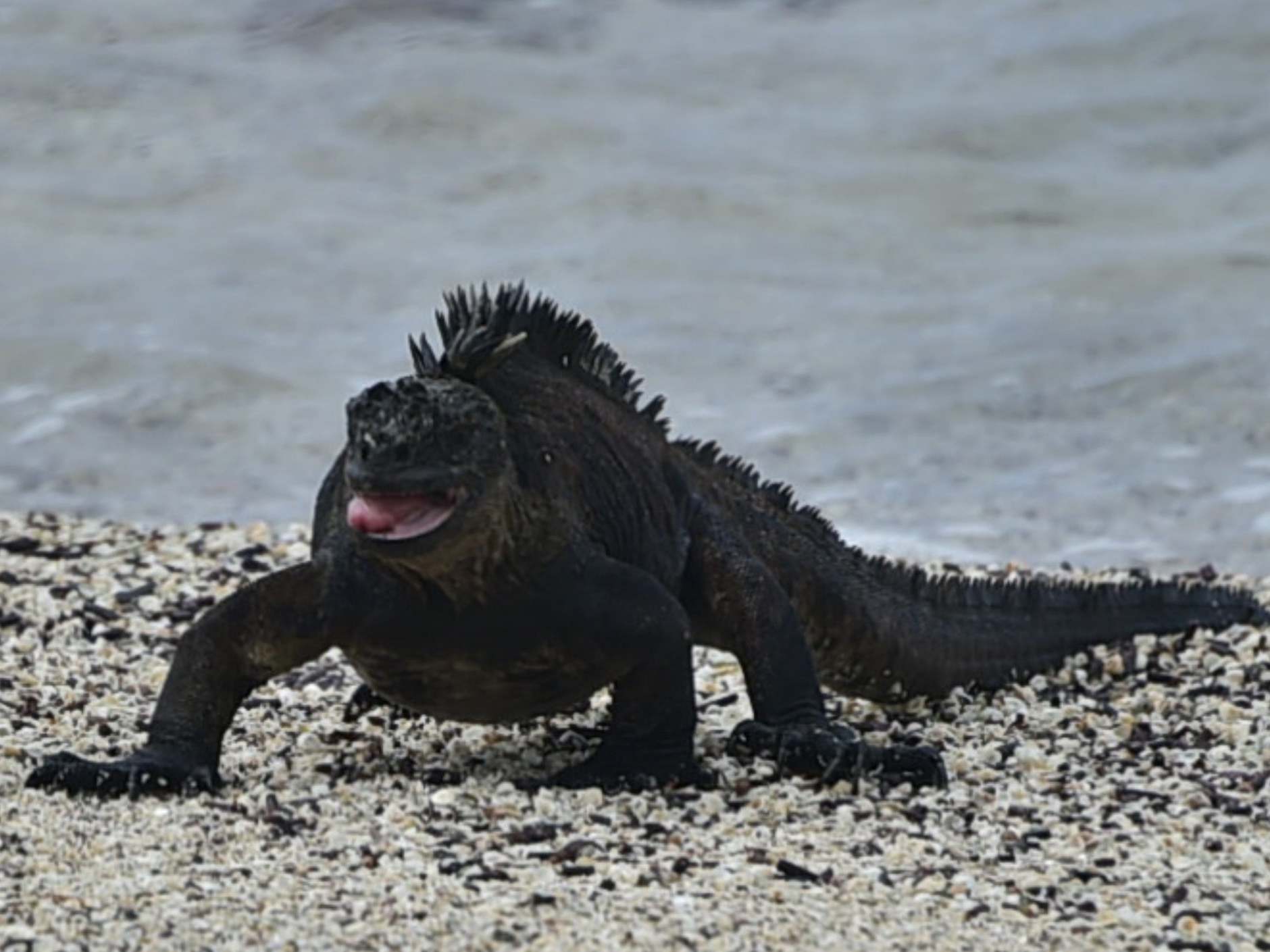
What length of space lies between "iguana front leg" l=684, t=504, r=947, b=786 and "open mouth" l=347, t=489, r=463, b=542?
107 cm

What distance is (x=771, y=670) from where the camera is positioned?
19.3ft

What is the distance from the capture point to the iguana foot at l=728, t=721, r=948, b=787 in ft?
18.6

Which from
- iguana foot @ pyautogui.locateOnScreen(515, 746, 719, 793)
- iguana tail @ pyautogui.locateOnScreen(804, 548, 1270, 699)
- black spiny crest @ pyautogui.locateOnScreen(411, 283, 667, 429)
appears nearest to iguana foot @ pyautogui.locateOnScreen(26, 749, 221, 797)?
iguana foot @ pyautogui.locateOnScreen(515, 746, 719, 793)

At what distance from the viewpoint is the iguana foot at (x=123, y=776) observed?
17.8 feet

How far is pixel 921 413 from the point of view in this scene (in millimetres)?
14039

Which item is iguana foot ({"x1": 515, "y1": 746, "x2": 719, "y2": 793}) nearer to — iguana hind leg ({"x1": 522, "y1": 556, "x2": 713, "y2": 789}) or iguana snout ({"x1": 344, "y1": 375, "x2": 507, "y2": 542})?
iguana hind leg ({"x1": 522, "y1": 556, "x2": 713, "y2": 789})

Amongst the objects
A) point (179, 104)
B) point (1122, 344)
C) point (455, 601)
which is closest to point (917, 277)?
point (1122, 344)

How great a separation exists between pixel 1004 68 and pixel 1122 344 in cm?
571

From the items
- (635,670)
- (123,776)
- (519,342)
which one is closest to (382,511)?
(519,342)

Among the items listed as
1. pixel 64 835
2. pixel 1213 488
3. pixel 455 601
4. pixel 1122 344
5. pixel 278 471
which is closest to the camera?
pixel 64 835

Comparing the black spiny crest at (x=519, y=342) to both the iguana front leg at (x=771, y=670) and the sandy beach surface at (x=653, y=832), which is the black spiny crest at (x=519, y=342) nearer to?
the iguana front leg at (x=771, y=670)

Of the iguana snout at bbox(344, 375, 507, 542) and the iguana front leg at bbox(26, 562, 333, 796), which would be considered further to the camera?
the iguana front leg at bbox(26, 562, 333, 796)

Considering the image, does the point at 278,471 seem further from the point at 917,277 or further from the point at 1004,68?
the point at 1004,68

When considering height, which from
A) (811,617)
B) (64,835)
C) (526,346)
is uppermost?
(526,346)
